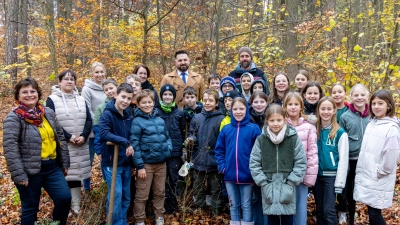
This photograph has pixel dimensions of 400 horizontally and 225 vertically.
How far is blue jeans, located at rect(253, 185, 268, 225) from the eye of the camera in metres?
4.52

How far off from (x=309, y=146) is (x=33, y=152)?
343cm

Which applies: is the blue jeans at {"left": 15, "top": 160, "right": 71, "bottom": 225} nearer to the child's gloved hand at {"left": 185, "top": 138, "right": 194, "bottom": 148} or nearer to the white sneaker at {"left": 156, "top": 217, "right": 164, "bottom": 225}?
the white sneaker at {"left": 156, "top": 217, "right": 164, "bottom": 225}

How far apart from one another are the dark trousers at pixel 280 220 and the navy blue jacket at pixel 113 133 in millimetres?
2078

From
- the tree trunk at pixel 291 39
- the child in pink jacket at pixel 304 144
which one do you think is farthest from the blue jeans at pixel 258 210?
the tree trunk at pixel 291 39

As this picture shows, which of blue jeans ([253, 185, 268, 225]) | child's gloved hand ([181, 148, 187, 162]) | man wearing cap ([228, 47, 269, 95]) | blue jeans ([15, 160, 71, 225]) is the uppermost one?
man wearing cap ([228, 47, 269, 95])

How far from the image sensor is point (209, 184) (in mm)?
5230

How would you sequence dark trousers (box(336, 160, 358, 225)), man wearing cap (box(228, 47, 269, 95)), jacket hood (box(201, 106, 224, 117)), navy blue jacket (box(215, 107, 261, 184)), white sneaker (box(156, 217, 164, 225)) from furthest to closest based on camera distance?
1. man wearing cap (box(228, 47, 269, 95))
2. jacket hood (box(201, 106, 224, 117))
3. white sneaker (box(156, 217, 164, 225))
4. dark trousers (box(336, 160, 358, 225))
5. navy blue jacket (box(215, 107, 261, 184))

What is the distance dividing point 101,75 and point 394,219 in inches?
211

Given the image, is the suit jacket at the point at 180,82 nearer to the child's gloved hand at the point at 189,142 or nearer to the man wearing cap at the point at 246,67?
the man wearing cap at the point at 246,67

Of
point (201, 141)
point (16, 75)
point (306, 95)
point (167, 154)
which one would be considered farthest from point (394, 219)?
point (16, 75)

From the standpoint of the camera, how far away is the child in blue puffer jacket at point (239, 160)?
14.3 feet

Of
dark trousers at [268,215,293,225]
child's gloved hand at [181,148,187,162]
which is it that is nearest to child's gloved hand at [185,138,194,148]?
child's gloved hand at [181,148,187,162]

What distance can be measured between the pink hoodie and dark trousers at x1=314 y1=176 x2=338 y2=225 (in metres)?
0.21

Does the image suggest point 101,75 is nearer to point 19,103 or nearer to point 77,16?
point 19,103
